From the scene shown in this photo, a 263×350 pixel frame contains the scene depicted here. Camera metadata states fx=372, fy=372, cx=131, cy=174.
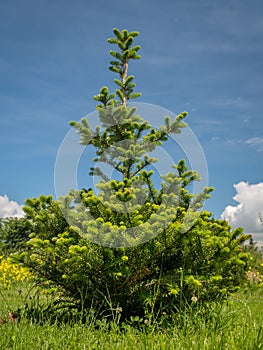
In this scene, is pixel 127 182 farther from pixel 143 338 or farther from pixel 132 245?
pixel 143 338

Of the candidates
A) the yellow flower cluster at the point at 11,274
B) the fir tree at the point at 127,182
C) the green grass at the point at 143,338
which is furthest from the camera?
the yellow flower cluster at the point at 11,274

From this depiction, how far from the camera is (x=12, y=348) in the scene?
10.3 feet

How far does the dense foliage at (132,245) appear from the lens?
3904mm

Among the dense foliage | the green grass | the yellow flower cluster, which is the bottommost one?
the green grass

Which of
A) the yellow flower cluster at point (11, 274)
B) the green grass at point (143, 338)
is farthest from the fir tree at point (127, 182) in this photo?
the yellow flower cluster at point (11, 274)

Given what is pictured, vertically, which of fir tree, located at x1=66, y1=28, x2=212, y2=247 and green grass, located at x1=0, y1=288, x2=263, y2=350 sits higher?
fir tree, located at x1=66, y1=28, x2=212, y2=247

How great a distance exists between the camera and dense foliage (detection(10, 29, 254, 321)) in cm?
390

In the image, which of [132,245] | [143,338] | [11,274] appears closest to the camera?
[143,338]

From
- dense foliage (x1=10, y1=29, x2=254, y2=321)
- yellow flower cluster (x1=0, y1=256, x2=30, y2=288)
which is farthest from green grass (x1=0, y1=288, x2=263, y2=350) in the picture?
yellow flower cluster (x1=0, y1=256, x2=30, y2=288)

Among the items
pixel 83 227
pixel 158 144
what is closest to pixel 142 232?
pixel 83 227

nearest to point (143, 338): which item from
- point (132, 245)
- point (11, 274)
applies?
point (132, 245)

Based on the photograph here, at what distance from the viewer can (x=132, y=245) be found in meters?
3.85

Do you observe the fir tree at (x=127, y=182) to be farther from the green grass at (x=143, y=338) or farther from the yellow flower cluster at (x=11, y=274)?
the yellow flower cluster at (x=11, y=274)

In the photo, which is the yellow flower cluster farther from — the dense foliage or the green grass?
the green grass
